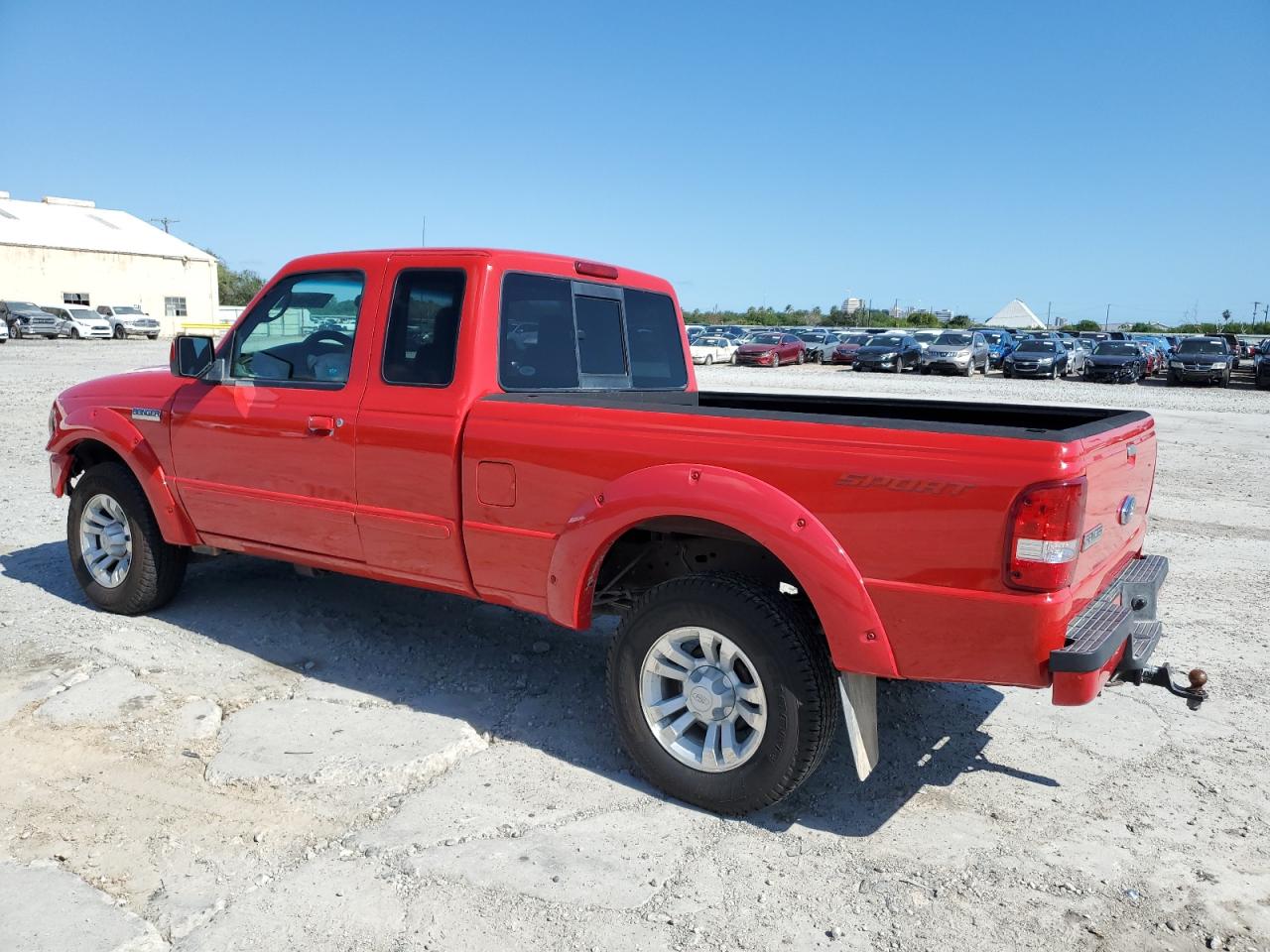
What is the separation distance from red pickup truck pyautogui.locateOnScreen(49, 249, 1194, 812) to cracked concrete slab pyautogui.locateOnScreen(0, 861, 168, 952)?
1.68 meters

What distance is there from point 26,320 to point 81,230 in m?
16.7

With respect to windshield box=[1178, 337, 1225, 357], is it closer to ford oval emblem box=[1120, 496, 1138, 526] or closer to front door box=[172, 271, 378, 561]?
ford oval emblem box=[1120, 496, 1138, 526]

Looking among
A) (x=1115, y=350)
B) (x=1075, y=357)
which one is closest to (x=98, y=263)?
(x=1075, y=357)

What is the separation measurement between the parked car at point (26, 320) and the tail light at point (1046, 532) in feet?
152

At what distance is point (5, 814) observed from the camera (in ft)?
11.0

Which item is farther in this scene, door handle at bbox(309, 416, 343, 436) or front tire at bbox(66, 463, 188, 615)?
front tire at bbox(66, 463, 188, 615)

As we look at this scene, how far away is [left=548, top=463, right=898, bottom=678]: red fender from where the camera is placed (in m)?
3.08

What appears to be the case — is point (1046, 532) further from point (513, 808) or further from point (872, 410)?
point (872, 410)

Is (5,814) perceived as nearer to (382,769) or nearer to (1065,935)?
(382,769)

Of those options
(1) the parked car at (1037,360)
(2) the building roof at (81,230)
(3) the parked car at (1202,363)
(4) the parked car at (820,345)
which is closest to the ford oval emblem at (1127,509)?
(3) the parked car at (1202,363)

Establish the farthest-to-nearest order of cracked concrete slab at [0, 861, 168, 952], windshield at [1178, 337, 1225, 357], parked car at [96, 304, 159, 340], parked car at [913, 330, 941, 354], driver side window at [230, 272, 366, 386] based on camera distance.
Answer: parked car at [96, 304, 159, 340]
parked car at [913, 330, 941, 354]
windshield at [1178, 337, 1225, 357]
driver side window at [230, 272, 366, 386]
cracked concrete slab at [0, 861, 168, 952]

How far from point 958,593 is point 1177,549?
18.6 ft

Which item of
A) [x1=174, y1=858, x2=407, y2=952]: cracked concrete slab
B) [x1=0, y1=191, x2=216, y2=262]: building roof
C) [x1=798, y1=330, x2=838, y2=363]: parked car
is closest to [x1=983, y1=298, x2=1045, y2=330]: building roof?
[x1=798, y1=330, x2=838, y2=363]: parked car

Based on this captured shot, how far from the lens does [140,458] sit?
513 cm
